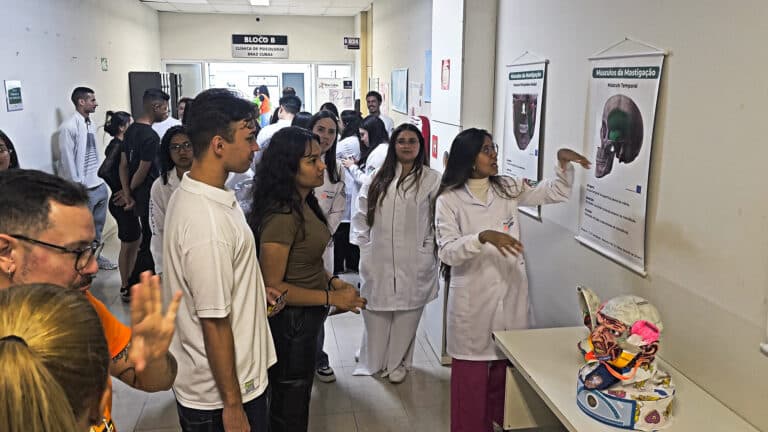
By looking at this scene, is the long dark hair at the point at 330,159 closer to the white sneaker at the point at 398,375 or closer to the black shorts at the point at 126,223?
the white sneaker at the point at 398,375

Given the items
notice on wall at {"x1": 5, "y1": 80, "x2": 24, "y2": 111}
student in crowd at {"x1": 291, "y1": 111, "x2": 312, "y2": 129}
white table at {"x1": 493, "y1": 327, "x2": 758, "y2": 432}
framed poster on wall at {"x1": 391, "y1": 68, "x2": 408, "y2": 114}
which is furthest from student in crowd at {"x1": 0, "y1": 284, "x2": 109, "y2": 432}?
framed poster on wall at {"x1": 391, "y1": 68, "x2": 408, "y2": 114}

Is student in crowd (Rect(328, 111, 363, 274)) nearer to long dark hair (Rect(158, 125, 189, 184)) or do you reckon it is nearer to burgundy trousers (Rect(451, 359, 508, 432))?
long dark hair (Rect(158, 125, 189, 184))

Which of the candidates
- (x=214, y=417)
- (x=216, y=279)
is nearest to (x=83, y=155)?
(x=214, y=417)

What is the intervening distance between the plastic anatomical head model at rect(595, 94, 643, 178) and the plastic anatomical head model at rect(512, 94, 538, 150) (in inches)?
26.8

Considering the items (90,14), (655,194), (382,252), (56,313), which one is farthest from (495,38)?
(90,14)

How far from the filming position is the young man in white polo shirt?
5.29 feet

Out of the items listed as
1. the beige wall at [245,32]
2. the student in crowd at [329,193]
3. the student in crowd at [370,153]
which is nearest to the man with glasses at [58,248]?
the student in crowd at [329,193]

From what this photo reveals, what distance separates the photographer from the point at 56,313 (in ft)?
2.59

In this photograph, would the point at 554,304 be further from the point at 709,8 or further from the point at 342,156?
the point at 342,156

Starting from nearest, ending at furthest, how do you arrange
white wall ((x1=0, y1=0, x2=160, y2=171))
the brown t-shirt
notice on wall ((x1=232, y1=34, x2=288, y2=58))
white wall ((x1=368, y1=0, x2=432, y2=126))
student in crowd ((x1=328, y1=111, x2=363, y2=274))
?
the brown t-shirt
white wall ((x1=0, y1=0, x2=160, y2=171))
student in crowd ((x1=328, y1=111, x2=363, y2=274))
white wall ((x1=368, y1=0, x2=432, y2=126))
notice on wall ((x1=232, y1=34, x2=288, y2=58))

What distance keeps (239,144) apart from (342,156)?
359cm

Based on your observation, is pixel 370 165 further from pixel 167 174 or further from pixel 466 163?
pixel 466 163

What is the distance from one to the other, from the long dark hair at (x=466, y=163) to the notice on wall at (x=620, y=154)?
0.38m

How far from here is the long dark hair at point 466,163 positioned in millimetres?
2748
